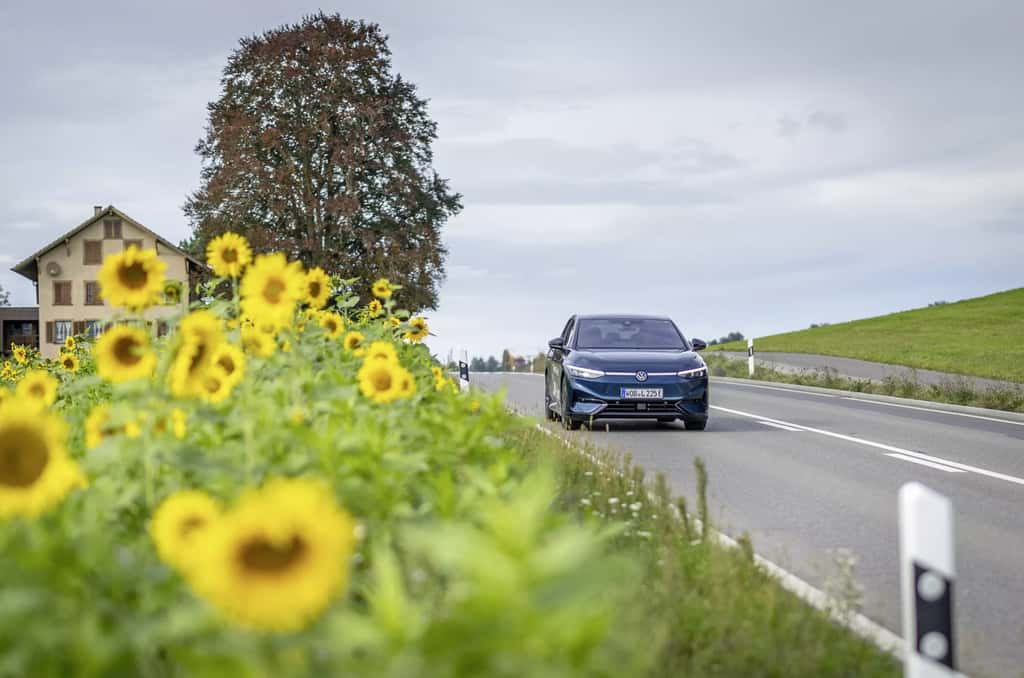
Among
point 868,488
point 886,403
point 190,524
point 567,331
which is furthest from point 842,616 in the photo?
point 886,403

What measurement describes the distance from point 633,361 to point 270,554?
46.7ft

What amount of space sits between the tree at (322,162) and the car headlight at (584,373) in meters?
19.2

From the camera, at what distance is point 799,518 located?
9.01 m

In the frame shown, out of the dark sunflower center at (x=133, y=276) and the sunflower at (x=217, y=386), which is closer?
the dark sunflower center at (x=133, y=276)

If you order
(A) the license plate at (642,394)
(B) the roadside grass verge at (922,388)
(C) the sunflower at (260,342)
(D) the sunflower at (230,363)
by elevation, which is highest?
(C) the sunflower at (260,342)

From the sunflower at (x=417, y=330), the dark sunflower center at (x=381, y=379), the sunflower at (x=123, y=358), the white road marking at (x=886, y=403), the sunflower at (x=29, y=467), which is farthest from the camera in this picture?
the white road marking at (x=886, y=403)

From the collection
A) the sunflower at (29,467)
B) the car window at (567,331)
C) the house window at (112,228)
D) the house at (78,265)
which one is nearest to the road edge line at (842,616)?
the sunflower at (29,467)

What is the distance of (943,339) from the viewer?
48.1 m

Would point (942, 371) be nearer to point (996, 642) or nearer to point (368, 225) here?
point (368, 225)

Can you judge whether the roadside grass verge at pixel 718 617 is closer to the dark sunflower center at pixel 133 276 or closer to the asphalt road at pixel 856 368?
Result: the dark sunflower center at pixel 133 276

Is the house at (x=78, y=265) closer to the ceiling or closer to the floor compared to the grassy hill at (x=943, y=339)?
closer to the ceiling

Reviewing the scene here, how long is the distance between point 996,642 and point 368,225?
32709mm

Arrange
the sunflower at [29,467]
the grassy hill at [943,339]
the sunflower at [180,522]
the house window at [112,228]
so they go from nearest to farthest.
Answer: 1. the sunflower at [29,467]
2. the sunflower at [180,522]
3. the grassy hill at [943,339]
4. the house window at [112,228]

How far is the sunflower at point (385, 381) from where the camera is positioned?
Answer: 4.85 m
